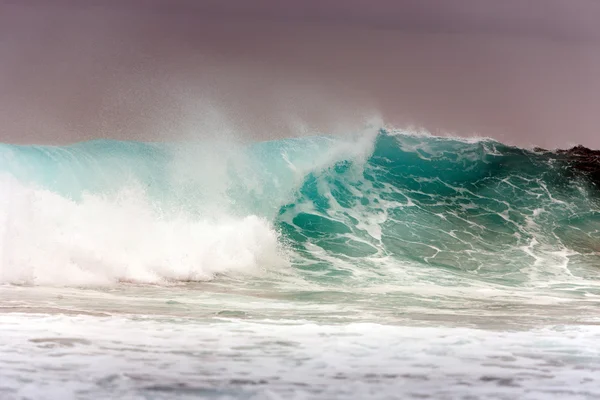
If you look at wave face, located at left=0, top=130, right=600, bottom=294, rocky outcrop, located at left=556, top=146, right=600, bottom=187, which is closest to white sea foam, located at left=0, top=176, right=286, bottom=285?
wave face, located at left=0, top=130, right=600, bottom=294

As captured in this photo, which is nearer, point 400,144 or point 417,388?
point 417,388

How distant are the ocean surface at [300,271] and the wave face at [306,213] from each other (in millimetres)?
40

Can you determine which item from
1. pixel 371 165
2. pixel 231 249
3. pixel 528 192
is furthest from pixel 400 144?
pixel 231 249

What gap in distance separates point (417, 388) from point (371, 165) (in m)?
11.3

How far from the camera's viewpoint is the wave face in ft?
26.7

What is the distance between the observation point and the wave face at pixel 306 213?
26.7ft

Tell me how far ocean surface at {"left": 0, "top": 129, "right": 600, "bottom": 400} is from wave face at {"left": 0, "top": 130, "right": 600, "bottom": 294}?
1.6 inches

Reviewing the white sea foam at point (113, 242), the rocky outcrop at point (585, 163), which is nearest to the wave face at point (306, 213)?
the white sea foam at point (113, 242)

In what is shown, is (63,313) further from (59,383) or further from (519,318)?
(519,318)

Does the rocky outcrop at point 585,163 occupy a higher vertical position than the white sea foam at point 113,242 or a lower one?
higher

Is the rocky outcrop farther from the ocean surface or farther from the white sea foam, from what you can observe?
the white sea foam

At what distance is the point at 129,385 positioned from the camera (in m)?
2.67

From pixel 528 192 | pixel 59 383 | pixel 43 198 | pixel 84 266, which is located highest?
pixel 528 192

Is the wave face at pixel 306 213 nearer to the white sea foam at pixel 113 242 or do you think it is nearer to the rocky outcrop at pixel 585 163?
the white sea foam at pixel 113 242
